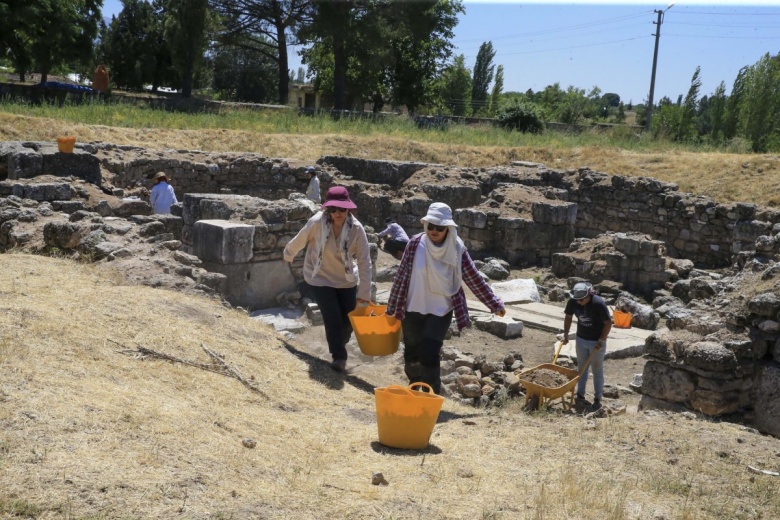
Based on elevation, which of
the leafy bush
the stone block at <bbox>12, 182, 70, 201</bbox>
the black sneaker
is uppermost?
the leafy bush

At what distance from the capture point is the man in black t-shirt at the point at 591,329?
25.5ft

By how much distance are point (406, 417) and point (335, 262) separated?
222 cm

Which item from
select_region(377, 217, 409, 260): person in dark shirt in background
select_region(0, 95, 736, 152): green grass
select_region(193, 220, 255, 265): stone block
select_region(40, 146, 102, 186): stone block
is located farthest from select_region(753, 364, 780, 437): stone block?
select_region(0, 95, 736, 152): green grass

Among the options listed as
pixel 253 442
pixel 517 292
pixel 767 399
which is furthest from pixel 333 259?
pixel 517 292

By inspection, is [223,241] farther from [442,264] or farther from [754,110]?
[754,110]

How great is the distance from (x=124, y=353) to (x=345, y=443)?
1.69 metres

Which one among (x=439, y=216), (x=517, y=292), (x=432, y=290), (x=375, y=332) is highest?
(x=439, y=216)

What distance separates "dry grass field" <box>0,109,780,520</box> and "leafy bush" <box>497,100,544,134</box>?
23.0 meters

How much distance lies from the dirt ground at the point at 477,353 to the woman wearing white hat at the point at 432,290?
1054 millimetres

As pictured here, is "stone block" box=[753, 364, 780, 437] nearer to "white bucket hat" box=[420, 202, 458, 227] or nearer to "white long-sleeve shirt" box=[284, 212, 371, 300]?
"white bucket hat" box=[420, 202, 458, 227]

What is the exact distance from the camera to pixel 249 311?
29.4ft

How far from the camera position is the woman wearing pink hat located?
6762 mm

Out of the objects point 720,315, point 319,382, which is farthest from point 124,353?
point 720,315

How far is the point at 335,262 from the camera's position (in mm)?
6785
